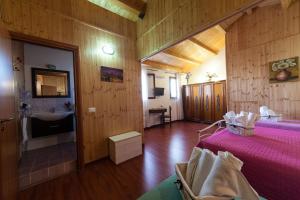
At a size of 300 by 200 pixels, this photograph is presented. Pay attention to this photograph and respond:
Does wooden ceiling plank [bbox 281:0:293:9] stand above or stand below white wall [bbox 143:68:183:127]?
above

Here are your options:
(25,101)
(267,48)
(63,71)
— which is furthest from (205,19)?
(25,101)

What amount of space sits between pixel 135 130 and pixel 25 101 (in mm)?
2604

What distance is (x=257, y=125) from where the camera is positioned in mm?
2473

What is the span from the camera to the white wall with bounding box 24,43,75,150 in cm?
322

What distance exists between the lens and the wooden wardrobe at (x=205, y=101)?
5473mm

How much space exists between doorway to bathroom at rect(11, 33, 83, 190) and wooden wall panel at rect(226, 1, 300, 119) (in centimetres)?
443

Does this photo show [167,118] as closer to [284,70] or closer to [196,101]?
[196,101]

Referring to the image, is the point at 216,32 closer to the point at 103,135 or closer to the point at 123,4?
the point at 123,4

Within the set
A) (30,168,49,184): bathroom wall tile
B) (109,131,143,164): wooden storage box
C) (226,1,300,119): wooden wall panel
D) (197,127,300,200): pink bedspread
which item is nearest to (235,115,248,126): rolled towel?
(197,127,300,200): pink bedspread

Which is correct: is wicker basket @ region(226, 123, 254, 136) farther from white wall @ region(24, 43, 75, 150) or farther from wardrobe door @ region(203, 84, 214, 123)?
wardrobe door @ region(203, 84, 214, 123)

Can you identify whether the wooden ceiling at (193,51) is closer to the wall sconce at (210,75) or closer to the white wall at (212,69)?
the white wall at (212,69)

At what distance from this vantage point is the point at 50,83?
3541 mm

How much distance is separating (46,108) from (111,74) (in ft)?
6.57

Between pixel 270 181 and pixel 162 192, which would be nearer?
pixel 162 192
